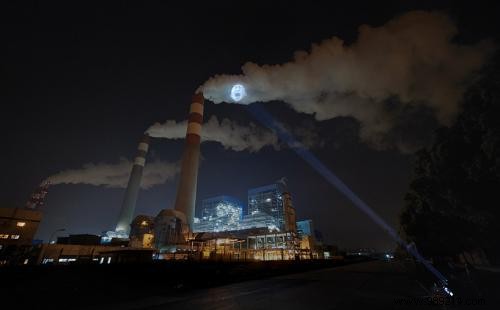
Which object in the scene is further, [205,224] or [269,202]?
[205,224]

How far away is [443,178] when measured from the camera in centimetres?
1781

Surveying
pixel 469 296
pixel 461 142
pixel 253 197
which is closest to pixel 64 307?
pixel 469 296

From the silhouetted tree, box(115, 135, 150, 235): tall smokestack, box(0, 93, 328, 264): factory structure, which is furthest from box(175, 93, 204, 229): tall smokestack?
the silhouetted tree

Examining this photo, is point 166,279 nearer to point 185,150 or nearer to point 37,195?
point 185,150

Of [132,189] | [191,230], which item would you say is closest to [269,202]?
[191,230]

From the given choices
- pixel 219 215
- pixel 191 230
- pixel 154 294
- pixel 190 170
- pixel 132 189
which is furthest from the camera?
pixel 219 215

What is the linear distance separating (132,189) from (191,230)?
36895 mm

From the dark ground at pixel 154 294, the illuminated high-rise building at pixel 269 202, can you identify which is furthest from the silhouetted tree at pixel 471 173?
the illuminated high-rise building at pixel 269 202

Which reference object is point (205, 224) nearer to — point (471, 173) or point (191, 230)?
point (191, 230)

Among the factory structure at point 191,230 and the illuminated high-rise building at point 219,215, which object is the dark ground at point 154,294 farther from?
the illuminated high-rise building at point 219,215

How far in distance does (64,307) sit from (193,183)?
46420 millimetres

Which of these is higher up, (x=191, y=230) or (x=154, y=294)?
(x=191, y=230)

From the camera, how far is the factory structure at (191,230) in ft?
135

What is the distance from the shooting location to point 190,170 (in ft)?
188
